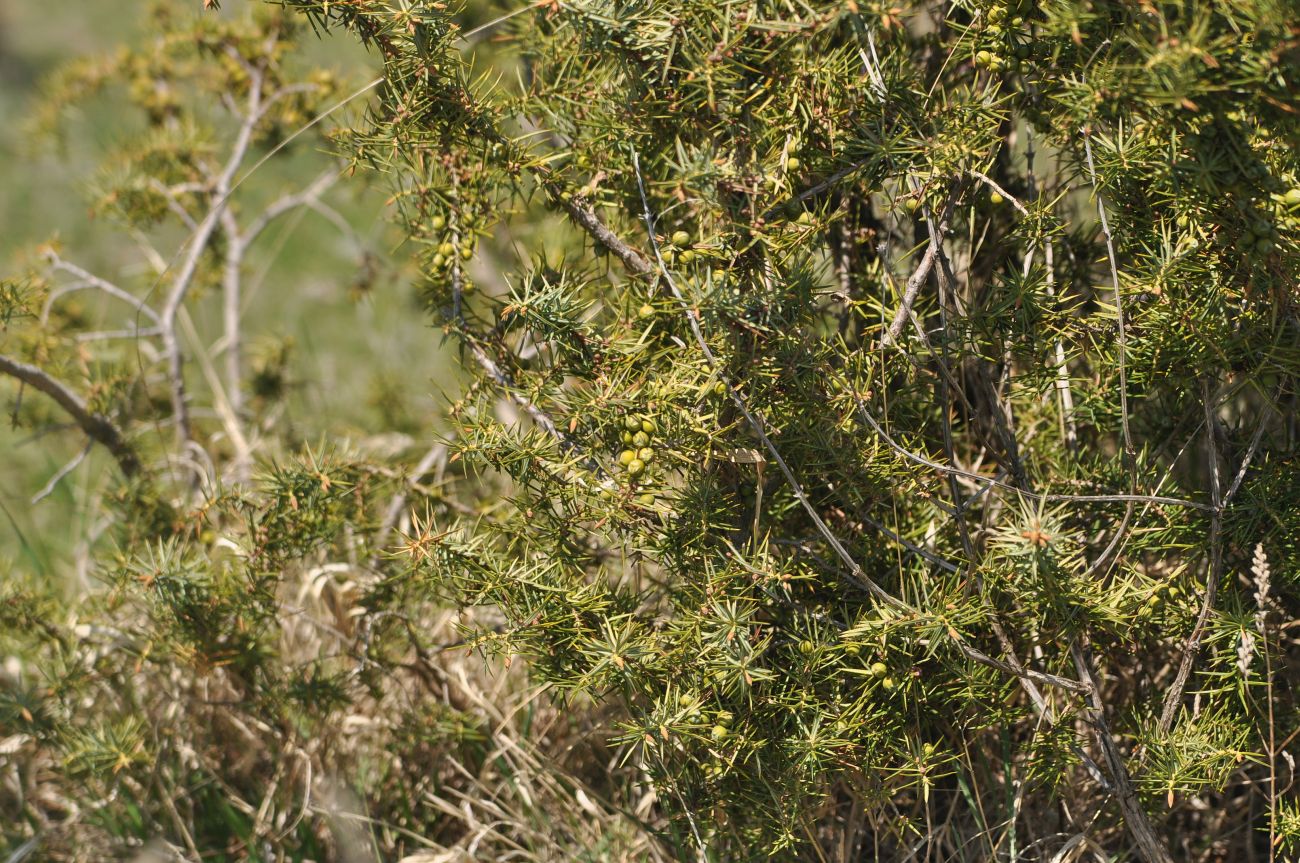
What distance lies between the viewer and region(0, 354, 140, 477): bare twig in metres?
1.96

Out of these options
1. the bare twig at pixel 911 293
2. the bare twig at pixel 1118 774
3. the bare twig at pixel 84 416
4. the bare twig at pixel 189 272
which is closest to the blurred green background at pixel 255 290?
the bare twig at pixel 84 416

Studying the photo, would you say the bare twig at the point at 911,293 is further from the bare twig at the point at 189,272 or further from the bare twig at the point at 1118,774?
the bare twig at the point at 189,272

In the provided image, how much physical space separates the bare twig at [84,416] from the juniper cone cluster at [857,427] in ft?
0.09

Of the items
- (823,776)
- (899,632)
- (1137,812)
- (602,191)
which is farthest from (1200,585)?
(602,191)

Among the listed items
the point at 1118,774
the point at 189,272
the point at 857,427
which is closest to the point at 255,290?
the point at 189,272

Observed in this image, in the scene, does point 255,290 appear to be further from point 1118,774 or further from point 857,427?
point 1118,774

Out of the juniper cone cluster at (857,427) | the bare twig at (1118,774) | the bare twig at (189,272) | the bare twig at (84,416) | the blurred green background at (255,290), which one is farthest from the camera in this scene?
the blurred green background at (255,290)

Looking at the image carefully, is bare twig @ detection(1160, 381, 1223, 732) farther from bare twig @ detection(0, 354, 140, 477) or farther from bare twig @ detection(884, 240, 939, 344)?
bare twig @ detection(0, 354, 140, 477)

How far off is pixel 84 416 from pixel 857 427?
1.55 m

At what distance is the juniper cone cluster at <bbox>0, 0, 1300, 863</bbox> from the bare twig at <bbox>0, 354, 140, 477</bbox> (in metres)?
0.03

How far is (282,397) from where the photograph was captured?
276cm

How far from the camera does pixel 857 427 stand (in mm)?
1495

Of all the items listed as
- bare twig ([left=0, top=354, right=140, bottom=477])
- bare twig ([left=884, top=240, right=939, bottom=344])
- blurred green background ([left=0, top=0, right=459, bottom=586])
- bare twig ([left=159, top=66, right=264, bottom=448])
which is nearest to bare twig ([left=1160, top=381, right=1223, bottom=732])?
bare twig ([left=884, top=240, right=939, bottom=344])

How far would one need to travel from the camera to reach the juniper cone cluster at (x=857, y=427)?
1354 millimetres
